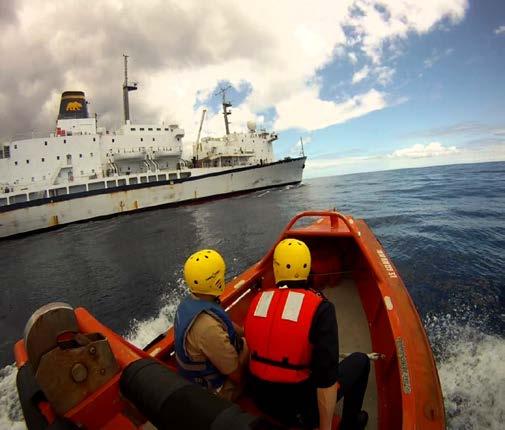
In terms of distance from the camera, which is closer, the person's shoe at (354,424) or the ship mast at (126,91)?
the person's shoe at (354,424)

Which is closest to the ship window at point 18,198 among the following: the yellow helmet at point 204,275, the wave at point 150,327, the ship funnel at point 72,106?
the ship funnel at point 72,106

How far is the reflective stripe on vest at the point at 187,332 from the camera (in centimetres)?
189

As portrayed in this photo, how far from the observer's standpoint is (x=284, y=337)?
67.6 inches

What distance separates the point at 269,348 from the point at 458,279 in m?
6.05

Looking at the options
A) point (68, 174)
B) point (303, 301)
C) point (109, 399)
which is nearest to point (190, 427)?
point (109, 399)

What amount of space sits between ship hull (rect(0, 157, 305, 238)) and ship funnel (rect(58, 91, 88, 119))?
400 inches

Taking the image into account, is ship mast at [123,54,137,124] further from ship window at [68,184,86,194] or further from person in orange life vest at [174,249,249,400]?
person in orange life vest at [174,249,249,400]

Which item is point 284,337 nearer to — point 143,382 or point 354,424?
point 143,382

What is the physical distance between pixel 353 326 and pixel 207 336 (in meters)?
2.86

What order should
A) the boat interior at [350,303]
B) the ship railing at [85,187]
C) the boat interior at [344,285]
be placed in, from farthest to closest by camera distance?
the ship railing at [85,187]
the boat interior at [344,285]
the boat interior at [350,303]

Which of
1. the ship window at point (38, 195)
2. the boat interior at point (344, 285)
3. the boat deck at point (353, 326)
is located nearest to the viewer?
the boat deck at point (353, 326)

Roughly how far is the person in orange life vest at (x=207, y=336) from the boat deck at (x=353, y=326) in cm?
143

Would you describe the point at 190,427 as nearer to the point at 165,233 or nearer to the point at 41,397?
Result: the point at 41,397

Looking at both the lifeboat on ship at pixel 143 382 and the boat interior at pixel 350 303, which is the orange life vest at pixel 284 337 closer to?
the lifeboat on ship at pixel 143 382
